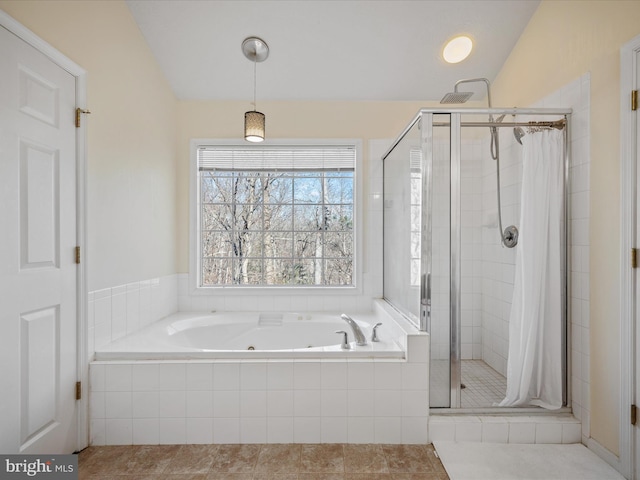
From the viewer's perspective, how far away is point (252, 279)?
10.4ft

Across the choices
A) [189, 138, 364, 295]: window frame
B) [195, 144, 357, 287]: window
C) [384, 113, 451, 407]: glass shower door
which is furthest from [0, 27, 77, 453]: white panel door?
[384, 113, 451, 407]: glass shower door

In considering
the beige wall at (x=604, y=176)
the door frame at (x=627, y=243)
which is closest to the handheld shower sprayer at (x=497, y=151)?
the beige wall at (x=604, y=176)

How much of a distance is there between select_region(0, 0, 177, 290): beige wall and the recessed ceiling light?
86.6 inches

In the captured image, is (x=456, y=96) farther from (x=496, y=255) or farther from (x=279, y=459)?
(x=279, y=459)

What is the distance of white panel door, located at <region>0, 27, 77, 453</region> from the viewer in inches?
57.6

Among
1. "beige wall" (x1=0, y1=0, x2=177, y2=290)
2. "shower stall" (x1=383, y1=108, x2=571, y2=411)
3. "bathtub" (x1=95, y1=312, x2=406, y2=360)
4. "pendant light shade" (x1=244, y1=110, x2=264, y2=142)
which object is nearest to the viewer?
"beige wall" (x1=0, y1=0, x2=177, y2=290)

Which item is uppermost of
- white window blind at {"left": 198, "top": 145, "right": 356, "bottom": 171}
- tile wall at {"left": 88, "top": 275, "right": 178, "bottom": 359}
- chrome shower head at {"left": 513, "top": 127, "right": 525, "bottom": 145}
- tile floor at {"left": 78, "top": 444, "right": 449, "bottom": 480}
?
white window blind at {"left": 198, "top": 145, "right": 356, "bottom": 171}

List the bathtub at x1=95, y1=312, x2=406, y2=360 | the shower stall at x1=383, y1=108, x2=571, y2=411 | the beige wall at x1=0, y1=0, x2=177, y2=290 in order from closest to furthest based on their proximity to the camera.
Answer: the beige wall at x1=0, y1=0, x2=177, y2=290
the shower stall at x1=383, y1=108, x2=571, y2=411
the bathtub at x1=95, y1=312, x2=406, y2=360

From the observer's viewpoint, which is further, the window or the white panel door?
the window

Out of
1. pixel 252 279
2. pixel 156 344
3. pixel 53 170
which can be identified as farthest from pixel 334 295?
pixel 53 170

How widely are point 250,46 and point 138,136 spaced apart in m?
1.02

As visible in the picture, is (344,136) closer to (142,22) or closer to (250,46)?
(250,46)

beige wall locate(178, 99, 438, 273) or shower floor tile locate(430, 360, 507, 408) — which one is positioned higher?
beige wall locate(178, 99, 438, 273)

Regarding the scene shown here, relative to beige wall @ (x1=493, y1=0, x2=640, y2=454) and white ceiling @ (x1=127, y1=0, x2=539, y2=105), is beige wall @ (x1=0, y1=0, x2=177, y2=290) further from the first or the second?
beige wall @ (x1=493, y1=0, x2=640, y2=454)
